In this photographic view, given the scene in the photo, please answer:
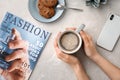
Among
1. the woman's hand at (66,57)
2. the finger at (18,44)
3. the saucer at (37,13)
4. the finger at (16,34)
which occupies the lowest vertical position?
the woman's hand at (66,57)

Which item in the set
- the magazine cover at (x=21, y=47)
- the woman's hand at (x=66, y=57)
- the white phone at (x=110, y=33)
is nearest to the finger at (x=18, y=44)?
the magazine cover at (x=21, y=47)

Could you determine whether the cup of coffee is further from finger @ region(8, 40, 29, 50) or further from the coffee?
finger @ region(8, 40, 29, 50)

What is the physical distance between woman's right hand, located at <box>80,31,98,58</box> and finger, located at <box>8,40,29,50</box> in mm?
190

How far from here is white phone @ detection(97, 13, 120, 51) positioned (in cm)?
96

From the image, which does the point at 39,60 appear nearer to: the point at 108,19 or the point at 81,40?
the point at 81,40

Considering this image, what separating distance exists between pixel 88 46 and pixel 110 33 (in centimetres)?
9

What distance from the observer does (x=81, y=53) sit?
962 millimetres

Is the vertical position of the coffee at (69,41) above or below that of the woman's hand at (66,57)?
above

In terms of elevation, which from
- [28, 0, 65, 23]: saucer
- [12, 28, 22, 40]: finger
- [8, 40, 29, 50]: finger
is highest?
[28, 0, 65, 23]: saucer

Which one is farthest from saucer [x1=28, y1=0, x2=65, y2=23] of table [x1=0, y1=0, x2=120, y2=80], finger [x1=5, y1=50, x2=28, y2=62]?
finger [x1=5, y1=50, x2=28, y2=62]

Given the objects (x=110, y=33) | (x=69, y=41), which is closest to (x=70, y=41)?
(x=69, y=41)

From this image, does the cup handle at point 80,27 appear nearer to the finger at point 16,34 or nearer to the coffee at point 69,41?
the coffee at point 69,41

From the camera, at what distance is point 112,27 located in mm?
962

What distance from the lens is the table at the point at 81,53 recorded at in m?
0.96
